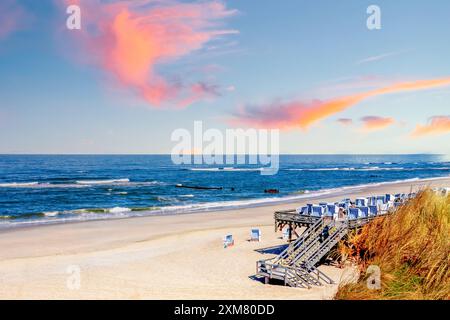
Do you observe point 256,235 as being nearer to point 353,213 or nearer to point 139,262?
point 353,213

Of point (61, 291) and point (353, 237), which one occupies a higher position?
point (353, 237)

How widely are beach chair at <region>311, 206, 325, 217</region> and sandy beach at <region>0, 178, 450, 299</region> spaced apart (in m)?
3.33

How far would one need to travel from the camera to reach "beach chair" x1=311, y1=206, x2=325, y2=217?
21.1 metres

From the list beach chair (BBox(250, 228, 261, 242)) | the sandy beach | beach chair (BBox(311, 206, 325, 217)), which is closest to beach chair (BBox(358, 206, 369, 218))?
beach chair (BBox(311, 206, 325, 217))

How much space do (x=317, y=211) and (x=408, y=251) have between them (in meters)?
7.37

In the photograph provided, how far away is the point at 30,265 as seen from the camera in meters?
20.5

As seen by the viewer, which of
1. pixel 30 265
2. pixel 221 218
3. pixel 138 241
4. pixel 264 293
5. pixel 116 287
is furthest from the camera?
pixel 221 218

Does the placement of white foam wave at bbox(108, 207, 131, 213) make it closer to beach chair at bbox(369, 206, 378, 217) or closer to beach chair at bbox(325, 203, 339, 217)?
beach chair at bbox(325, 203, 339, 217)

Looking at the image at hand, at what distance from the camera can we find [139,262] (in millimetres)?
20984

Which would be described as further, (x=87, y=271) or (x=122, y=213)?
(x=122, y=213)

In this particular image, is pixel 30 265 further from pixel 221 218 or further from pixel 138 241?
pixel 221 218
